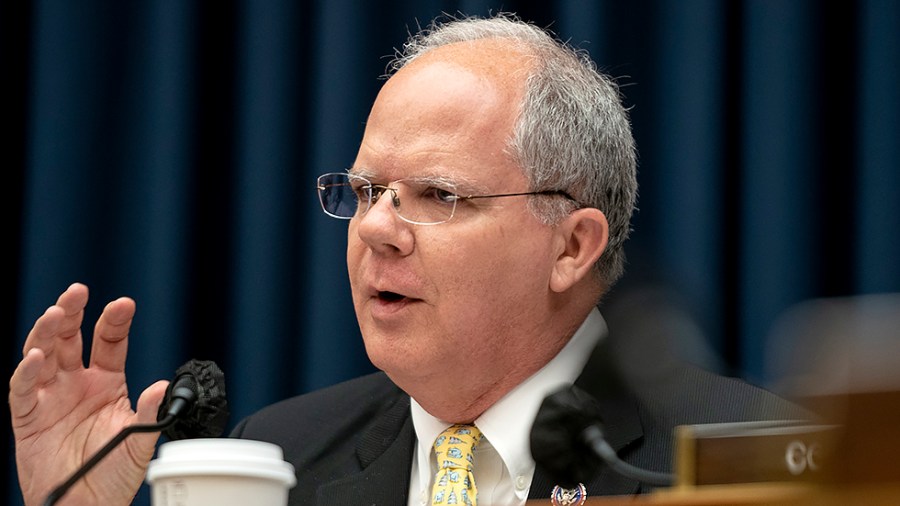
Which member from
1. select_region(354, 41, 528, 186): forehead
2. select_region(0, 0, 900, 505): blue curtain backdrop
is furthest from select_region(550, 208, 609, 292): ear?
select_region(0, 0, 900, 505): blue curtain backdrop

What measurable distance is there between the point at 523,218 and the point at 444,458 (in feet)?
1.42

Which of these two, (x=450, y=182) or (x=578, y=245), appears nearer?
(x=450, y=182)

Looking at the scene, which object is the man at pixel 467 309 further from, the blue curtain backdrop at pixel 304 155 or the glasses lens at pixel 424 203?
the blue curtain backdrop at pixel 304 155

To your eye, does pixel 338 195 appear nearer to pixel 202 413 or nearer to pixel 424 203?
pixel 424 203

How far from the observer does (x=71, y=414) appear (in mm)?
2045

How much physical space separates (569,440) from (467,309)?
24.2 inches

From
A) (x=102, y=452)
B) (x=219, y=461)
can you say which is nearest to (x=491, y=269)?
(x=102, y=452)

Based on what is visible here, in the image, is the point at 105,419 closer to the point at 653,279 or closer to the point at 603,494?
the point at 603,494

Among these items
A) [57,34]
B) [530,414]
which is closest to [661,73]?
[530,414]

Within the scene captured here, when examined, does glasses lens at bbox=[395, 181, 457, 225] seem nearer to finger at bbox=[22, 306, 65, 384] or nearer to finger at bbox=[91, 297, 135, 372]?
finger at bbox=[91, 297, 135, 372]

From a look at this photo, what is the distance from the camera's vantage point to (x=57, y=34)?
10.3 ft

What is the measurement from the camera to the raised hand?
6.47 feet

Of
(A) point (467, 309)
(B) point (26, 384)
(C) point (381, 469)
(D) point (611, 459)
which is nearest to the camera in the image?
(D) point (611, 459)

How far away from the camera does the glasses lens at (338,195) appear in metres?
2.29
